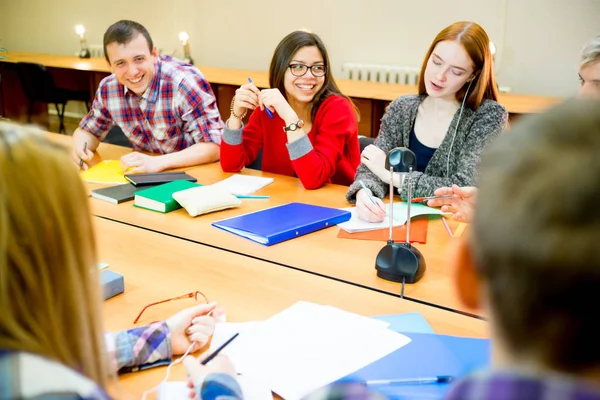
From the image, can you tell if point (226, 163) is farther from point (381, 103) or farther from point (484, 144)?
point (381, 103)

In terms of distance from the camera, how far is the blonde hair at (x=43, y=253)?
2.04ft

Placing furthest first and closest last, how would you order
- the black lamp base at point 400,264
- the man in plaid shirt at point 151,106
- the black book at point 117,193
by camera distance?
the man in plaid shirt at point 151,106 < the black book at point 117,193 < the black lamp base at point 400,264

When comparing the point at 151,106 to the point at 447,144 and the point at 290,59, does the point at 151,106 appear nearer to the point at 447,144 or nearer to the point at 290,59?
the point at 290,59

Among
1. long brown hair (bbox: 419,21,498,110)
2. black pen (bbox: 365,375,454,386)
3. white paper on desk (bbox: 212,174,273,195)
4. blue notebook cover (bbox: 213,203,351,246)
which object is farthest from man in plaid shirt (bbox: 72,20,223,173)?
black pen (bbox: 365,375,454,386)

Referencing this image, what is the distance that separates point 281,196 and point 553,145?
1.61 metres

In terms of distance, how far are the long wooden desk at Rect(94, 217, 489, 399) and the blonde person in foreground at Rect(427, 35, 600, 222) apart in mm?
542

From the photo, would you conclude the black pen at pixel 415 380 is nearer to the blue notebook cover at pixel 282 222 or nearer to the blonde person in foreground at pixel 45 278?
the blonde person in foreground at pixel 45 278

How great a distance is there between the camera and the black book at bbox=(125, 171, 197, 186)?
6.94 feet

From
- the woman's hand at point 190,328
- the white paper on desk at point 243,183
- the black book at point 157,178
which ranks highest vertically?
the black book at point 157,178

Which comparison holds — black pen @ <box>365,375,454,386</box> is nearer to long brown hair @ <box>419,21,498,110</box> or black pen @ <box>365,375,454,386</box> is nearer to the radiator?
long brown hair @ <box>419,21,498,110</box>

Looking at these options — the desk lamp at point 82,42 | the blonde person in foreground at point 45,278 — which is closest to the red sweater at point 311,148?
the blonde person in foreground at point 45,278

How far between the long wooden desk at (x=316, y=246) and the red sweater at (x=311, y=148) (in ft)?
0.34

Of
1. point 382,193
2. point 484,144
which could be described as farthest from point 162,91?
point 484,144

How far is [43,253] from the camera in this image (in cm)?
65
